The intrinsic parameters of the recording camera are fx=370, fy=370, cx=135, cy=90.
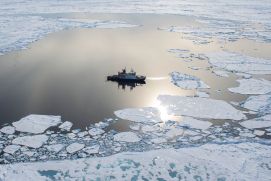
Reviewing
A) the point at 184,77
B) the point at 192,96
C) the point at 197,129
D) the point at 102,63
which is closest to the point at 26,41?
the point at 102,63

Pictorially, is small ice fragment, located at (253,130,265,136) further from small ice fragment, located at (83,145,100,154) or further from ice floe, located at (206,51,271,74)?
ice floe, located at (206,51,271,74)

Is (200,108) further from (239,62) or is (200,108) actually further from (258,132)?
(239,62)

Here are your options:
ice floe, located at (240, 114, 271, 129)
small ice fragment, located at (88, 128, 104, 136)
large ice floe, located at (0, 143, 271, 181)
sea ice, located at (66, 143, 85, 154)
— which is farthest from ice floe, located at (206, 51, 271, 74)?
sea ice, located at (66, 143, 85, 154)

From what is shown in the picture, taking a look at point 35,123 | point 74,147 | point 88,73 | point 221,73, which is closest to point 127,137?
point 74,147

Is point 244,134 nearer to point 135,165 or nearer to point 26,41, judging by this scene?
point 135,165

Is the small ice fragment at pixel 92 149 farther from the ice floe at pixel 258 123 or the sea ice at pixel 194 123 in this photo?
the ice floe at pixel 258 123

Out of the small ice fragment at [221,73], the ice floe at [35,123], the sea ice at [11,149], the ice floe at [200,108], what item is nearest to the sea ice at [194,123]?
the ice floe at [200,108]
